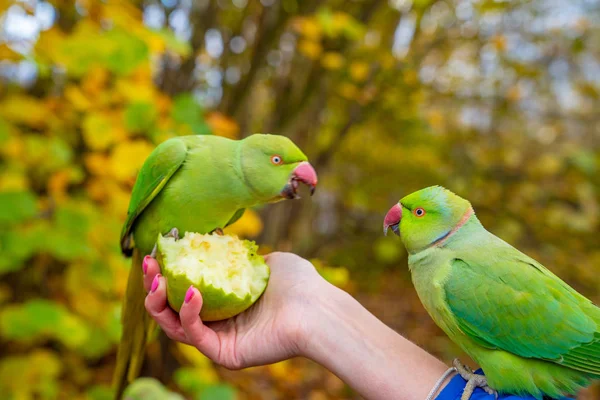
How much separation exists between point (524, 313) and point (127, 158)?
204 centimetres

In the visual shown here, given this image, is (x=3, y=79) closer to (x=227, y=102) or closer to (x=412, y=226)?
(x=227, y=102)

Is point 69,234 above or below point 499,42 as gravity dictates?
below

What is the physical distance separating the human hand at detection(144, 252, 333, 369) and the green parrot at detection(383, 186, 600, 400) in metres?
0.45

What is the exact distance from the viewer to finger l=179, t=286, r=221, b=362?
4.86 feet

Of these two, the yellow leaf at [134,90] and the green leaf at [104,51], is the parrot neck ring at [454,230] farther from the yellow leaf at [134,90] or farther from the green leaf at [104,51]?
the yellow leaf at [134,90]

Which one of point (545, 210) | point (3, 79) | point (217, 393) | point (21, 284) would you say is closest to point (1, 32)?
point (3, 79)

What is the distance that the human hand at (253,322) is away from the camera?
1568 mm

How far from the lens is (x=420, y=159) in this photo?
5668 mm

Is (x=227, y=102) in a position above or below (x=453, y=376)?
above

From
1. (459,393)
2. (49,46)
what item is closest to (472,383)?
(459,393)

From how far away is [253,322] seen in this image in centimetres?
177

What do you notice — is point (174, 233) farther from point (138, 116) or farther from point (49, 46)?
point (49, 46)

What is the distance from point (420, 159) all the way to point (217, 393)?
373 cm

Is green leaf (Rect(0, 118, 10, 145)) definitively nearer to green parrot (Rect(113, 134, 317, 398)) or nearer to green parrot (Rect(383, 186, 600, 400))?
green parrot (Rect(113, 134, 317, 398))
